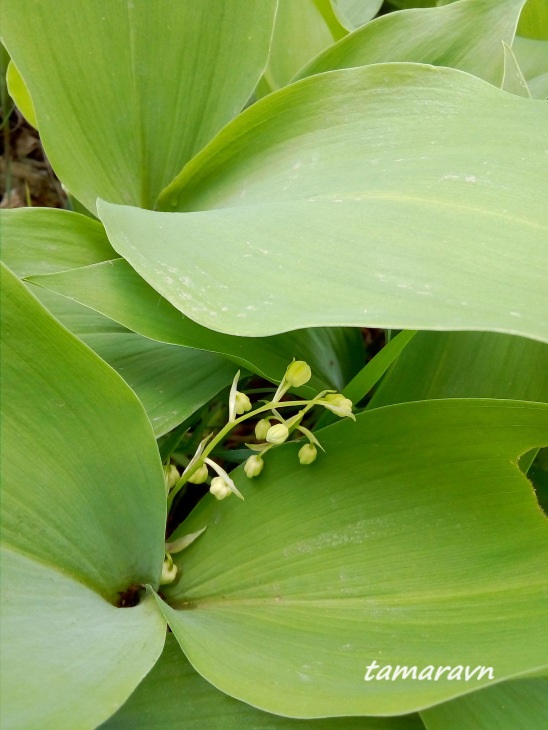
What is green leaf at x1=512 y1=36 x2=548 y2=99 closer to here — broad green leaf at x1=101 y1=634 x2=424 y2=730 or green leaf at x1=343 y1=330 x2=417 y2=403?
green leaf at x1=343 y1=330 x2=417 y2=403

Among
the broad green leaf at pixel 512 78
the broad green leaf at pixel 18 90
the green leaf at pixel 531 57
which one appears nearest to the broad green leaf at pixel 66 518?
the broad green leaf at pixel 18 90

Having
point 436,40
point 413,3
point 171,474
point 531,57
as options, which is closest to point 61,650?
point 171,474

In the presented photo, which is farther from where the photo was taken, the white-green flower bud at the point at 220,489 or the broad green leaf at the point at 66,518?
the white-green flower bud at the point at 220,489

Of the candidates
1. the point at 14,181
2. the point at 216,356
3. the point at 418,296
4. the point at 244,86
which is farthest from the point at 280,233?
the point at 14,181

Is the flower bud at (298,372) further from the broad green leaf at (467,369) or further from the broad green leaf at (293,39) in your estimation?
the broad green leaf at (293,39)

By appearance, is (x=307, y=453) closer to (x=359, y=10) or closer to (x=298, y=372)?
(x=298, y=372)

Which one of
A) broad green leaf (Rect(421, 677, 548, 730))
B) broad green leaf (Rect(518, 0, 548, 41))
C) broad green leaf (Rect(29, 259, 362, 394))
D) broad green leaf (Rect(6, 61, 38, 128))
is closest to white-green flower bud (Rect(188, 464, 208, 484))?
broad green leaf (Rect(29, 259, 362, 394))
